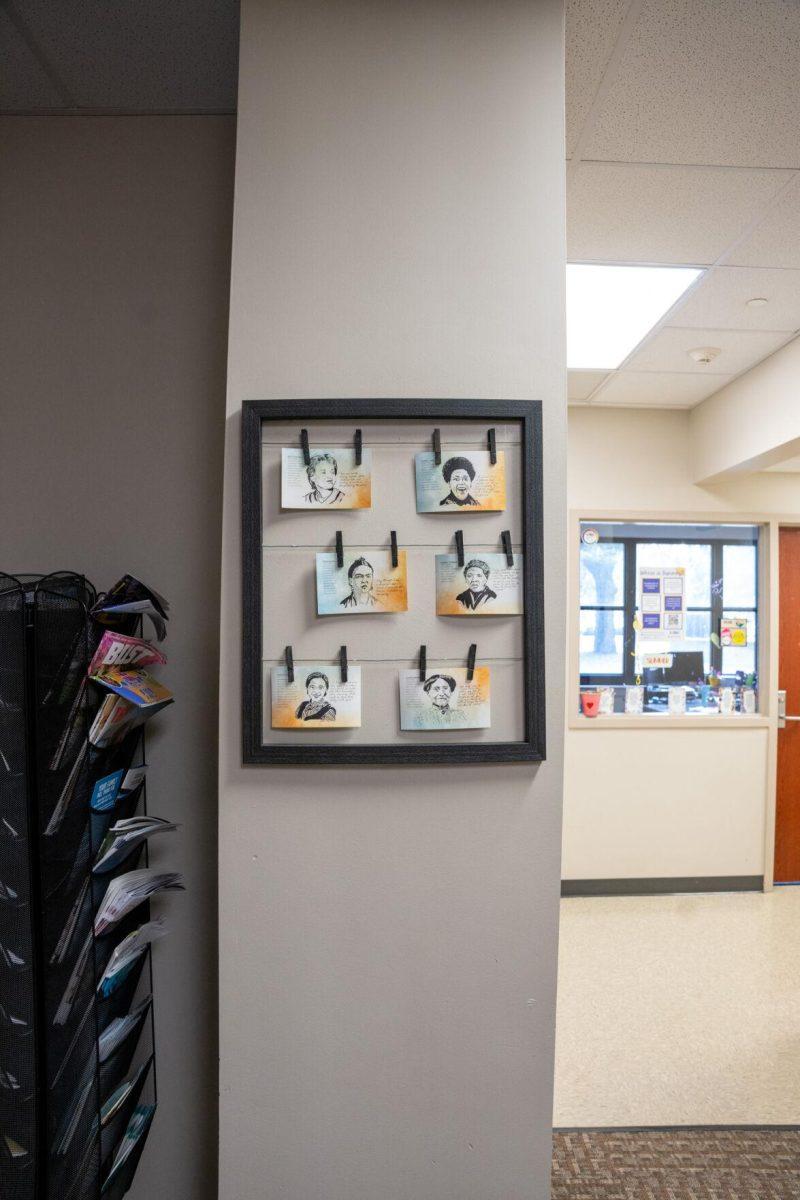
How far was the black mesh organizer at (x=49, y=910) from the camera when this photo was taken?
1199 mm

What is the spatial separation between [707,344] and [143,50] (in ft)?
8.27

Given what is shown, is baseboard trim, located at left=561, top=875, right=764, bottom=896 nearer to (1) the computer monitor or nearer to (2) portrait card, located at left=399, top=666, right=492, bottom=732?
(1) the computer monitor

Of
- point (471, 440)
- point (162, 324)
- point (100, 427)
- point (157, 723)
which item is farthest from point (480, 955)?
point (162, 324)

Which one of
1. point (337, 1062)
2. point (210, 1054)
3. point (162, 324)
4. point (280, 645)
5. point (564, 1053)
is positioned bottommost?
point (564, 1053)

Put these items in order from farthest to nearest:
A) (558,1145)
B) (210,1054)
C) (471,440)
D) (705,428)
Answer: (705,428) → (558,1145) → (210,1054) → (471,440)

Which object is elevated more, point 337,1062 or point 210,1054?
point 337,1062

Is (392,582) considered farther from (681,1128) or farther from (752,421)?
(752,421)

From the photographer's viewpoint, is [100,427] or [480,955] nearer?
[480,955]

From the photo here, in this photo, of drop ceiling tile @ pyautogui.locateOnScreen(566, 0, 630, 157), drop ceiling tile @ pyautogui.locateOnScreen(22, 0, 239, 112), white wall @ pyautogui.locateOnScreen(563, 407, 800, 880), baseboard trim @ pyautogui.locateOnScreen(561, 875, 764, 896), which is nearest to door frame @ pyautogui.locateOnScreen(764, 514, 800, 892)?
white wall @ pyautogui.locateOnScreen(563, 407, 800, 880)

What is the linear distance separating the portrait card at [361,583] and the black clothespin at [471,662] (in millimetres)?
141

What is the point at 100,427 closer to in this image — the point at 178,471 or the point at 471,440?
the point at 178,471

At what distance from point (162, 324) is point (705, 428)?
130 inches

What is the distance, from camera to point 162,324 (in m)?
1.72

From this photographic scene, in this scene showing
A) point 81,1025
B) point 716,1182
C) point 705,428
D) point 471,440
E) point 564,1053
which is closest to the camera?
point 81,1025
